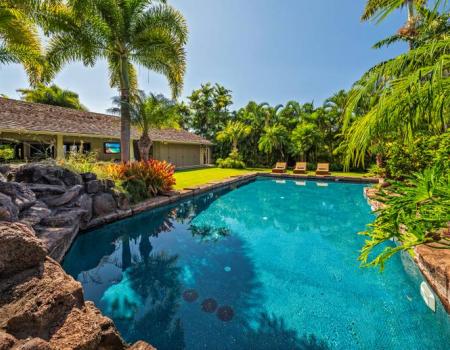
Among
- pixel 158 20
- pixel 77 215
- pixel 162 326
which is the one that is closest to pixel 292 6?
pixel 158 20

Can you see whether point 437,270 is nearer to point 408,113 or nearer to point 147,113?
point 408,113

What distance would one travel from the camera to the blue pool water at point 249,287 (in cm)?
322

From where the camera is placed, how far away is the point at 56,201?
252 inches

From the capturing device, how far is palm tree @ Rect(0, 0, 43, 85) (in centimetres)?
753

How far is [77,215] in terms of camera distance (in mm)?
6266

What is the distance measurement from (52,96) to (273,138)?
25.4 metres

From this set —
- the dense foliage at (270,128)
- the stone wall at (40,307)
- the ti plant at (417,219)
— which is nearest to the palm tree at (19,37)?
the stone wall at (40,307)

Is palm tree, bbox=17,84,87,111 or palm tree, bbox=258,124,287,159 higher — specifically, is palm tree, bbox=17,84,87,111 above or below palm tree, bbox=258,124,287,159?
above

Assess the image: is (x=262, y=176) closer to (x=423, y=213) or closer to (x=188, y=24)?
(x=188, y=24)

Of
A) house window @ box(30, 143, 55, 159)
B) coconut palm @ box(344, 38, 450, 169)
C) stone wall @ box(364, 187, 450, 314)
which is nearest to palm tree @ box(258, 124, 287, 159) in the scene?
house window @ box(30, 143, 55, 159)

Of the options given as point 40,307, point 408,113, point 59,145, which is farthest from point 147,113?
point 408,113

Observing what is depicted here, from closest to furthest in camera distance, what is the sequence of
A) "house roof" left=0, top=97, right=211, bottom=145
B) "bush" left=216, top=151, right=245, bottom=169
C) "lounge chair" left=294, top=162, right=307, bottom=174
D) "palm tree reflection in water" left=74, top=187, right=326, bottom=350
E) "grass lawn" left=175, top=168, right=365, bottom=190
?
"palm tree reflection in water" left=74, top=187, right=326, bottom=350, "house roof" left=0, top=97, right=211, bottom=145, "grass lawn" left=175, top=168, right=365, bottom=190, "lounge chair" left=294, top=162, right=307, bottom=174, "bush" left=216, top=151, right=245, bottom=169

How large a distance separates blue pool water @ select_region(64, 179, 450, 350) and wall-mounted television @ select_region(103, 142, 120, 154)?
12924 millimetres

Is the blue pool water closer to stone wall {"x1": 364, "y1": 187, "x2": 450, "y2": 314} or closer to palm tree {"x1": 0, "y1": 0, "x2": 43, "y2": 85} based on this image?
stone wall {"x1": 364, "y1": 187, "x2": 450, "y2": 314}
